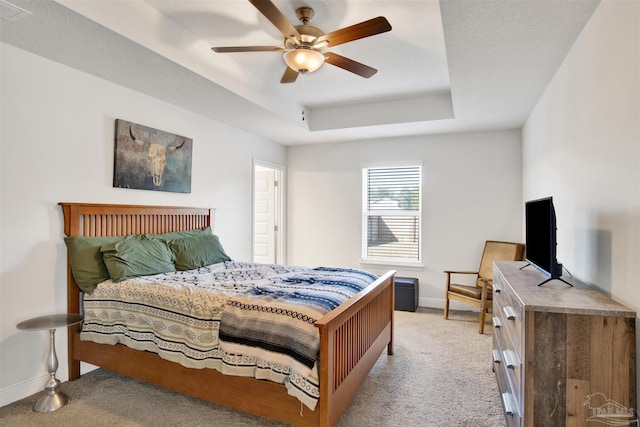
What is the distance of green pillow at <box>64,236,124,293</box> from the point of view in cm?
270

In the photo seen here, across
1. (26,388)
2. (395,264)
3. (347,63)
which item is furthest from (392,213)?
(26,388)

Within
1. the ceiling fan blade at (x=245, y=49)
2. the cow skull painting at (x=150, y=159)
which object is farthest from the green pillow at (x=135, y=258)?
the ceiling fan blade at (x=245, y=49)

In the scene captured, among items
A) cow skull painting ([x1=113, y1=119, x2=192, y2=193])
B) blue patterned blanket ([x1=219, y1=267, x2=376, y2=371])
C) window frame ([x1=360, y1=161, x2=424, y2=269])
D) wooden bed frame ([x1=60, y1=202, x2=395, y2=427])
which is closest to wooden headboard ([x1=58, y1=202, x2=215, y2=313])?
wooden bed frame ([x1=60, y1=202, x2=395, y2=427])

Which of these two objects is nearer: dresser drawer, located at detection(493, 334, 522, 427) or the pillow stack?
dresser drawer, located at detection(493, 334, 522, 427)

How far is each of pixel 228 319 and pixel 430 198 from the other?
364 cm

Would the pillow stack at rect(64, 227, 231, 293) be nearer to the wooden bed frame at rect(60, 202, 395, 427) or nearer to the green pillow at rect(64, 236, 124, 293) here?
the green pillow at rect(64, 236, 124, 293)

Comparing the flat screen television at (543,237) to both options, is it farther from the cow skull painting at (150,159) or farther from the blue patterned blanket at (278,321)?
the cow skull painting at (150,159)

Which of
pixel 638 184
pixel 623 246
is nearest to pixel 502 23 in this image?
pixel 638 184

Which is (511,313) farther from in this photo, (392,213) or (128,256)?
(392,213)

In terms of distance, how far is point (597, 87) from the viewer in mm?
1932

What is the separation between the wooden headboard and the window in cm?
244

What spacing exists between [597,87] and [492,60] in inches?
31.3

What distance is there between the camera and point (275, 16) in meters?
2.02

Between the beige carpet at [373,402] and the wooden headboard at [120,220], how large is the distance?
0.71 meters
